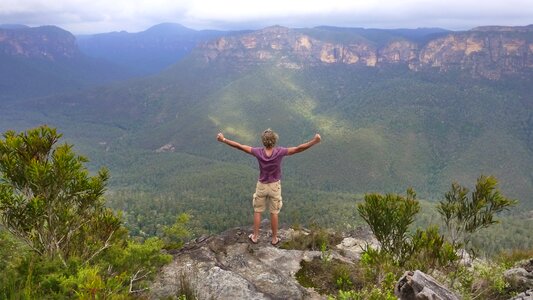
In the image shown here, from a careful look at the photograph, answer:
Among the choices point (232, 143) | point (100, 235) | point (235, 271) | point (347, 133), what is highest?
point (232, 143)

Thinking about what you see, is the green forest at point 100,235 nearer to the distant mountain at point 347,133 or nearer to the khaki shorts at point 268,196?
the khaki shorts at point 268,196

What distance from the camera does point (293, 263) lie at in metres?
9.29

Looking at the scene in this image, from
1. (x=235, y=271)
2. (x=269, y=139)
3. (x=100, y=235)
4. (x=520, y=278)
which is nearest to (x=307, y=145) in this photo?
(x=269, y=139)

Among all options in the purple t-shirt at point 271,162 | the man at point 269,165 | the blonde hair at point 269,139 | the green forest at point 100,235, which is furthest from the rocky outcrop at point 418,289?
the blonde hair at point 269,139

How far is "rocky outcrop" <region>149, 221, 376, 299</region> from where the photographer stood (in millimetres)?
7012

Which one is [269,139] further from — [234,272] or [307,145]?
[234,272]

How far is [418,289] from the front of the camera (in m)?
5.37

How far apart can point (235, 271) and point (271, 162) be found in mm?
2348

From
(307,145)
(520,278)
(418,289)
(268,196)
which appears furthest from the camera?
(268,196)

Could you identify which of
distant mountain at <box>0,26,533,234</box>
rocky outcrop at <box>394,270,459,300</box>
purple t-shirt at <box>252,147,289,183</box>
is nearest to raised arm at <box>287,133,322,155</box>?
purple t-shirt at <box>252,147,289,183</box>

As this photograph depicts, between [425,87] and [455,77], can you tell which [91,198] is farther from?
[455,77]

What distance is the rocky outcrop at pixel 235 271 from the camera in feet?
23.0

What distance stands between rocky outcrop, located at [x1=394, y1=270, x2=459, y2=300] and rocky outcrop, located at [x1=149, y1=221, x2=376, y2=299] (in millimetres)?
2294

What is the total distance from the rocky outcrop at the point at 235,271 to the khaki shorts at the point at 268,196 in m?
1.21
